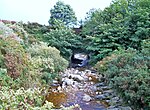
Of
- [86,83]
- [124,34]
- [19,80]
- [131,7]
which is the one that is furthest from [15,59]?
[131,7]

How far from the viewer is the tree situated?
80.1 ft

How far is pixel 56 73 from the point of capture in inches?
458

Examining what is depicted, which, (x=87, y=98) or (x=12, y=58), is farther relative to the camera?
(x=87, y=98)

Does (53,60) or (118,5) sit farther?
(118,5)

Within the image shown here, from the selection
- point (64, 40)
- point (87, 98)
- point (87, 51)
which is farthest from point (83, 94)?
point (87, 51)

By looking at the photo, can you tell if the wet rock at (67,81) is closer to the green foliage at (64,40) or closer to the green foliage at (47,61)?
the green foliage at (47,61)

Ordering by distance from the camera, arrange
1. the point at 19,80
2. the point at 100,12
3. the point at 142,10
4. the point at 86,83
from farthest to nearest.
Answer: the point at 100,12, the point at 142,10, the point at 86,83, the point at 19,80

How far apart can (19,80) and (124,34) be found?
40.7ft

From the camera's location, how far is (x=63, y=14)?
967 inches

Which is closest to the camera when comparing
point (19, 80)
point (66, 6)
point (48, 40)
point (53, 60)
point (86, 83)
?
point (19, 80)

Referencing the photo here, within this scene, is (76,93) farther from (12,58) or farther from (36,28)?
(36,28)

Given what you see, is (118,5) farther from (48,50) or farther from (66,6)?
(48,50)

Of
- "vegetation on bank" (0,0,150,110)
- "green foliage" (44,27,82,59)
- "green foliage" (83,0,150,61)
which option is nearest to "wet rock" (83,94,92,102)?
"vegetation on bank" (0,0,150,110)

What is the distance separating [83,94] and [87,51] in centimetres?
994
